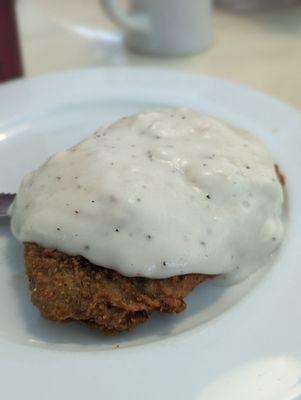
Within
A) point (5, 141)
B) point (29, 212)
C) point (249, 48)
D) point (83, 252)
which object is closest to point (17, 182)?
point (5, 141)

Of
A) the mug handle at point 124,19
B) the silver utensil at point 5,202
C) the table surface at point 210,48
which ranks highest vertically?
the mug handle at point 124,19

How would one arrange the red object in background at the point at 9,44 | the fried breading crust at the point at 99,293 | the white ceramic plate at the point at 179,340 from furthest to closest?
the red object in background at the point at 9,44
the fried breading crust at the point at 99,293
the white ceramic plate at the point at 179,340

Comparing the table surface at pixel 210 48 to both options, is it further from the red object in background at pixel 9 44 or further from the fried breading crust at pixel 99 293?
the fried breading crust at pixel 99 293

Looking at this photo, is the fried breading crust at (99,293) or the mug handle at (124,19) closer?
the fried breading crust at (99,293)

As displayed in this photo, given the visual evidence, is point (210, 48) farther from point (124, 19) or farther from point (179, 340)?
point (179, 340)

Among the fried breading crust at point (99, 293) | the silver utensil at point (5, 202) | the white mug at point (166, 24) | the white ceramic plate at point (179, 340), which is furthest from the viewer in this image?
the white mug at point (166, 24)

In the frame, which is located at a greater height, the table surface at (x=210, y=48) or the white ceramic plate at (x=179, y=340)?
the white ceramic plate at (x=179, y=340)

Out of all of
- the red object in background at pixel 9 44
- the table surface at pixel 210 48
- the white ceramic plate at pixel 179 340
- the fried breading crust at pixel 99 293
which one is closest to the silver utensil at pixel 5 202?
the white ceramic plate at pixel 179 340
